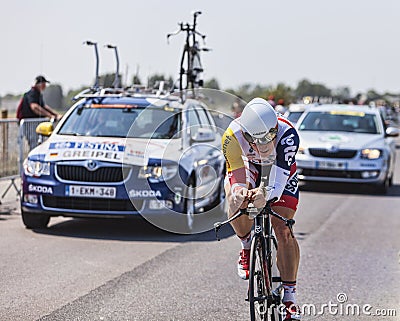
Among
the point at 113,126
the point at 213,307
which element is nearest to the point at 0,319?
the point at 213,307

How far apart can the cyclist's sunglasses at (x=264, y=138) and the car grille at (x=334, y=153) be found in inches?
402

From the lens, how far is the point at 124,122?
11016mm

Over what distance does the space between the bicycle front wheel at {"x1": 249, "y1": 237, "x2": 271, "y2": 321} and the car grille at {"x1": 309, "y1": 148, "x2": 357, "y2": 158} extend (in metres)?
10.3

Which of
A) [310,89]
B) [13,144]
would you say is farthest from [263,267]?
[310,89]

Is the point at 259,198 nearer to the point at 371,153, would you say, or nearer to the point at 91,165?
the point at 91,165

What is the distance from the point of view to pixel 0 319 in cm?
629

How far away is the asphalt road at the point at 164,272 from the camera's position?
6758mm

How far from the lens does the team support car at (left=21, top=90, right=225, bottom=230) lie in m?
9.91

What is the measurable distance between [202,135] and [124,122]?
1.04m

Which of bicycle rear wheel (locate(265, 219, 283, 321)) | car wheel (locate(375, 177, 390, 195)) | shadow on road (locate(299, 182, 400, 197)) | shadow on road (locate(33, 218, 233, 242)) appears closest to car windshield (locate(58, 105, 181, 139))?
shadow on road (locate(33, 218, 233, 242))

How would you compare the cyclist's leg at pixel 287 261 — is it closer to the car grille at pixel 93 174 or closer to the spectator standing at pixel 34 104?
the car grille at pixel 93 174

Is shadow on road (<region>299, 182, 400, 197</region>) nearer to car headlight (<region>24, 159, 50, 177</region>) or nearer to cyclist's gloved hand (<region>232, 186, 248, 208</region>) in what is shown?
car headlight (<region>24, 159, 50, 177</region>)

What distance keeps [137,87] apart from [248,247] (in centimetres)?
685

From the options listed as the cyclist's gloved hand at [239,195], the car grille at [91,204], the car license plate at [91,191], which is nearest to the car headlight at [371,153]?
the car grille at [91,204]
